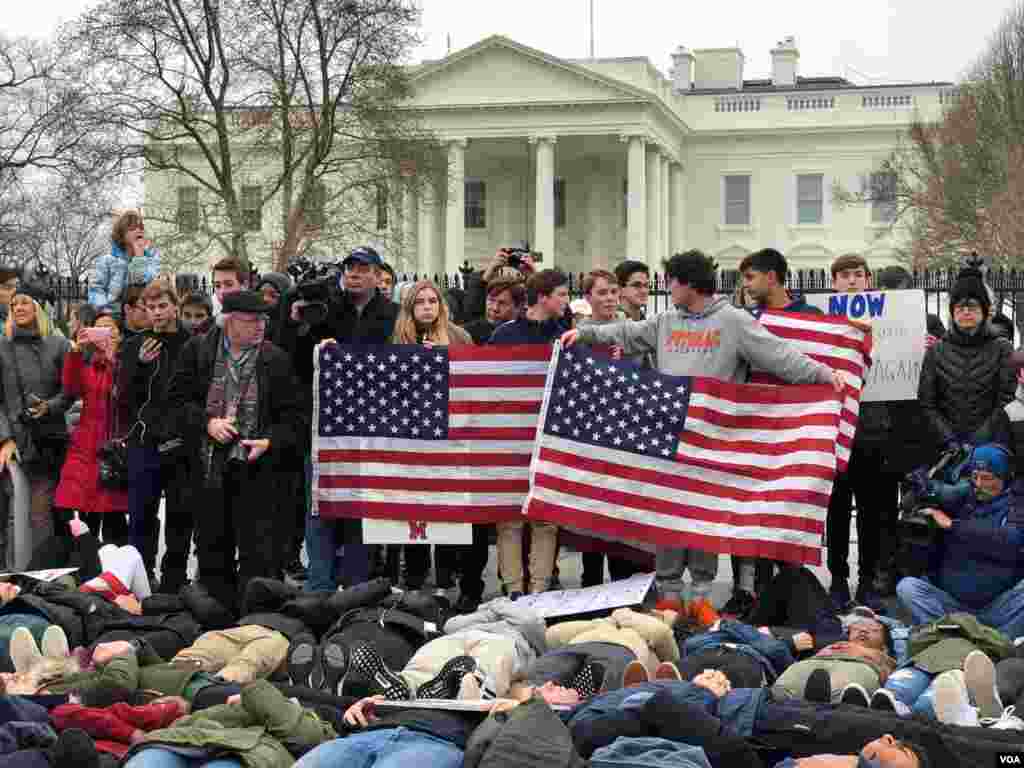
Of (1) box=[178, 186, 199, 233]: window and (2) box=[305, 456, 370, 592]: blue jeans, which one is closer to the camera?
(2) box=[305, 456, 370, 592]: blue jeans

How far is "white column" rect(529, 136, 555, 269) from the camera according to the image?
64062 mm

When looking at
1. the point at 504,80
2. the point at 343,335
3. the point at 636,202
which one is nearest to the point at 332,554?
the point at 343,335

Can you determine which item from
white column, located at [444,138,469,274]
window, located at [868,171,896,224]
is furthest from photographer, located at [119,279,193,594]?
white column, located at [444,138,469,274]

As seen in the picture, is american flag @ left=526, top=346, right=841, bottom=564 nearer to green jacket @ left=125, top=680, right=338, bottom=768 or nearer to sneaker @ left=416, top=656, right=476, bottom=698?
sneaker @ left=416, top=656, right=476, bottom=698

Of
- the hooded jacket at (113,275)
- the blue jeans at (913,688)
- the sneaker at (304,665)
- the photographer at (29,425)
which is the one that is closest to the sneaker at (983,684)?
the blue jeans at (913,688)

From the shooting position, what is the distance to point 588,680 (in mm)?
7320

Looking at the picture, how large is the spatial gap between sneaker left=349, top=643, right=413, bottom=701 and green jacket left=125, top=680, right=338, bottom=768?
1.40ft

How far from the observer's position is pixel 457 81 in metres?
64.7

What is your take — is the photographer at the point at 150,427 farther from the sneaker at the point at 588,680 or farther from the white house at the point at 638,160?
the white house at the point at 638,160

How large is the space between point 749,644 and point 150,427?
431cm

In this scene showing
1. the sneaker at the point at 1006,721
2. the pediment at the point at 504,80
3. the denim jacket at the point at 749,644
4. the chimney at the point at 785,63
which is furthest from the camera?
the chimney at the point at 785,63

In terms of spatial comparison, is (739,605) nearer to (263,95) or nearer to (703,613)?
(703,613)

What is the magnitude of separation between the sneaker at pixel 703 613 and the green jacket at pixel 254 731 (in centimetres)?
272

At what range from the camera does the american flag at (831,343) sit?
962 centimetres
